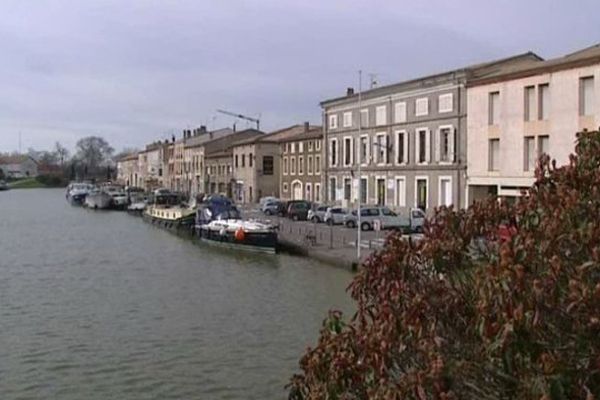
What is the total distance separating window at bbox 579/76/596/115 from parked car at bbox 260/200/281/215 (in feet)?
86.0

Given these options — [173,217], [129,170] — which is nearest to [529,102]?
[173,217]

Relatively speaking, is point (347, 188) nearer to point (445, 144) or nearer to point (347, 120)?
point (347, 120)

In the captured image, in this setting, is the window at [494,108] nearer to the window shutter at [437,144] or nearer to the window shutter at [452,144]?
the window shutter at [452,144]

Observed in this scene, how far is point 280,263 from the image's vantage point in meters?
34.1

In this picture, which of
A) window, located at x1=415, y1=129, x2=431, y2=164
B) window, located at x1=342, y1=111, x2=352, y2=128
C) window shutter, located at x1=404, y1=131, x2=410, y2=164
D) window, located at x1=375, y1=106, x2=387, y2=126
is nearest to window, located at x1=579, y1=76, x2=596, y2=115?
window, located at x1=415, y1=129, x2=431, y2=164

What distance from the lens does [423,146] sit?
4888 centimetres

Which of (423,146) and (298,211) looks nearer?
(423,146)

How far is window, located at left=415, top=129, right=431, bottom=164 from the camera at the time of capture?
158 feet

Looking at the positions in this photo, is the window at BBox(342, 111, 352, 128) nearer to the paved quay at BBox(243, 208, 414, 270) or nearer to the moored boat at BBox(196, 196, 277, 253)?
the paved quay at BBox(243, 208, 414, 270)

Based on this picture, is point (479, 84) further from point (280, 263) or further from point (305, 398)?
point (305, 398)

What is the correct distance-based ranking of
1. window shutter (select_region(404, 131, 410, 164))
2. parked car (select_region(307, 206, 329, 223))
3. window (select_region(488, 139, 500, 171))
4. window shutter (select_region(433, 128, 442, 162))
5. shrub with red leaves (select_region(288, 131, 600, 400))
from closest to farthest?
shrub with red leaves (select_region(288, 131, 600, 400)), window (select_region(488, 139, 500, 171)), window shutter (select_region(433, 128, 442, 162)), parked car (select_region(307, 206, 329, 223)), window shutter (select_region(404, 131, 410, 164))

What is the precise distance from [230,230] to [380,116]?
16.7 metres

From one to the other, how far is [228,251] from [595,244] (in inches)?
1451

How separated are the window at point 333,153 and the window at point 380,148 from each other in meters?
6.44
